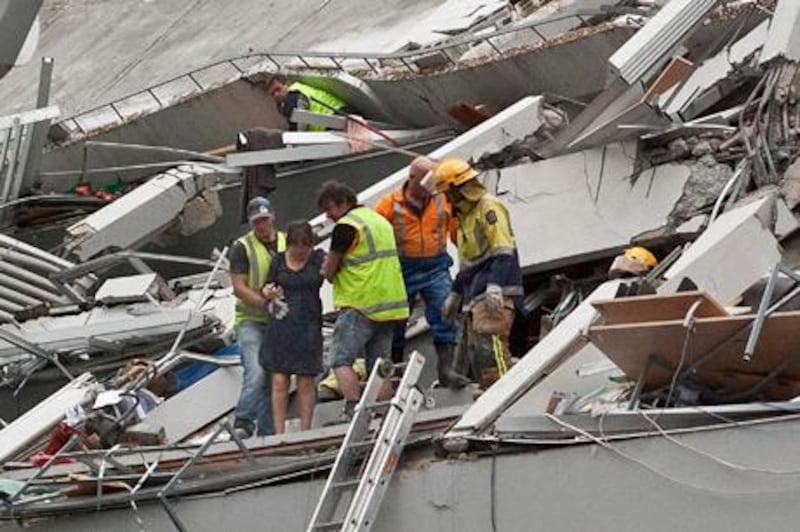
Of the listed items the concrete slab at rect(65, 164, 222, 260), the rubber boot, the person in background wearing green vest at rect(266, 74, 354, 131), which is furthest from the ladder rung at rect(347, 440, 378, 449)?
the person in background wearing green vest at rect(266, 74, 354, 131)

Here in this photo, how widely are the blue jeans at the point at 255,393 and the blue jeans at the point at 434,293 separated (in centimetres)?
Result: 90

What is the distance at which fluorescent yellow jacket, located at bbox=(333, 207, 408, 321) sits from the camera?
1219cm

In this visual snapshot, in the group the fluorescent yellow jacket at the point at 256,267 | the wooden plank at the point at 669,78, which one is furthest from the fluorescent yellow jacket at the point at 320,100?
the fluorescent yellow jacket at the point at 256,267

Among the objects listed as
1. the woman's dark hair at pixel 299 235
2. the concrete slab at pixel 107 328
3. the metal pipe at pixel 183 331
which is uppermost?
the woman's dark hair at pixel 299 235

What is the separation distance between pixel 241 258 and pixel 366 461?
2.31 meters

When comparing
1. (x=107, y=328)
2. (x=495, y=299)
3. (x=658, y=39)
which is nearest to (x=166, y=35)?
(x=107, y=328)

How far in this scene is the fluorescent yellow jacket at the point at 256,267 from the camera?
12547 mm

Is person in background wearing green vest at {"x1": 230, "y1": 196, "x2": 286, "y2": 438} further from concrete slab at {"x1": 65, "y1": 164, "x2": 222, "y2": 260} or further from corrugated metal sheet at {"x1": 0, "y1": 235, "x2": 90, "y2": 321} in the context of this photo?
concrete slab at {"x1": 65, "y1": 164, "x2": 222, "y2": 260}

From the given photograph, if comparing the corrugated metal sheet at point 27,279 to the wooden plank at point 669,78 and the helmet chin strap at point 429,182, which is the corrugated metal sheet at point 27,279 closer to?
the helmet chin strap at point 429,182

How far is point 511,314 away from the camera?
12.2 metres

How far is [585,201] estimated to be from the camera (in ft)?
47.6

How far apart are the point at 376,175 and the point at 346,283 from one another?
5.91 meters

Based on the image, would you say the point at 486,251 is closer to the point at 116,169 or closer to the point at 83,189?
the point at 83,189

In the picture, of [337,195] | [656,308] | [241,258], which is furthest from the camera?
[241,258]
